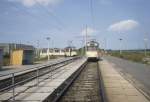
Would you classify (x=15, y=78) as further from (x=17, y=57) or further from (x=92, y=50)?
(x=92, y=50)

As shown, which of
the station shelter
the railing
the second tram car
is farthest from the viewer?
the second tram car

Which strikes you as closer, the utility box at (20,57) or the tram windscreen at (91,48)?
the utility box at (20,57)

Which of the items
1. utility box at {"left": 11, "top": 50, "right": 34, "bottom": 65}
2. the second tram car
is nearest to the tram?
the second tram car

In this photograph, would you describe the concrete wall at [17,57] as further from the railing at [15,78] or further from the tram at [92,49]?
the railing at [15,78]

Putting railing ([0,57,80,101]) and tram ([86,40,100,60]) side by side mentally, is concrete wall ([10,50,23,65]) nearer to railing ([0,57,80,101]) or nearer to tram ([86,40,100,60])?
tram ([86,40,100,60])

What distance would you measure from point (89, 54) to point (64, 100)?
1587 inches

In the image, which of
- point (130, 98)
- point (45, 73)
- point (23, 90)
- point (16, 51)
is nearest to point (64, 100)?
point (23, 90)

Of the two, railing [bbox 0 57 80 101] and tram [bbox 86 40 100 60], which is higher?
tram [bbox 86 40 100 60]

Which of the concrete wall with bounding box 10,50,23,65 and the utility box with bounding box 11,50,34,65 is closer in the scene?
the concrete wall with bounding box 10,50,23,65

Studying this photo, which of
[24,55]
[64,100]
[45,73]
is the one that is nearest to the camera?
[64,100]

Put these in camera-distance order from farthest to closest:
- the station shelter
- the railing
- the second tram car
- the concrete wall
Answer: the second tram car → the station shelter → the concrete wall → the railing

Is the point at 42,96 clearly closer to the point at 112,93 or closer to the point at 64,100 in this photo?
the point at 64,100

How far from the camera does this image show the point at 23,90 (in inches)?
516

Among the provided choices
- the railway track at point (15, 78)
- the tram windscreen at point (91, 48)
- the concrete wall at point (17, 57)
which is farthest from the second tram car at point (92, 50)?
the railway track at point (15, 78)
